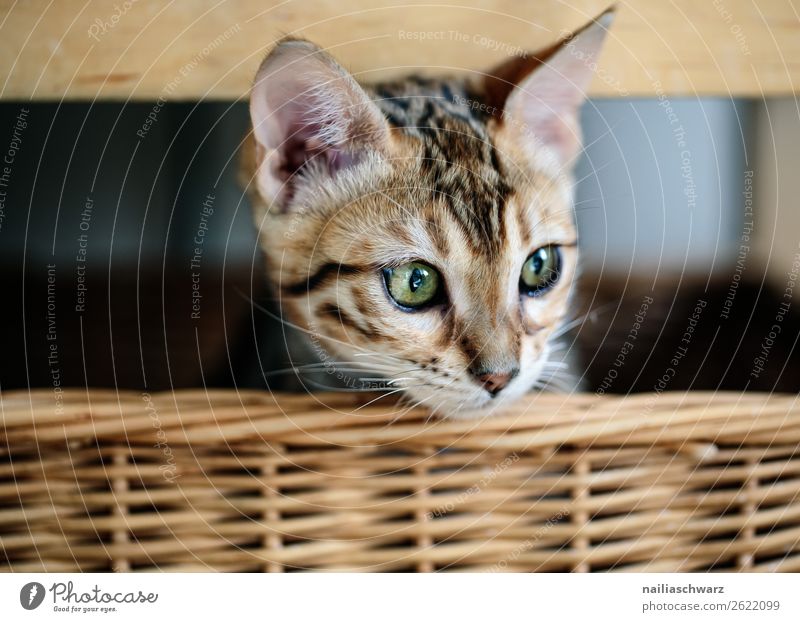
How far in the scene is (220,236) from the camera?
27.0 inches

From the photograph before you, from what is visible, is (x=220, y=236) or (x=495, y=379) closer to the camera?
(x=495, y=379)

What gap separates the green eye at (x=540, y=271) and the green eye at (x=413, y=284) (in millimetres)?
96

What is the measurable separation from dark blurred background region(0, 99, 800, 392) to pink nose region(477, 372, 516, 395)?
24 centimetres

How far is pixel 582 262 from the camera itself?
2.48 feet

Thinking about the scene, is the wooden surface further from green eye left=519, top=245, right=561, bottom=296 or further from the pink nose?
the pink nose

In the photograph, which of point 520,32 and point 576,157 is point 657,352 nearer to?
point 576,157

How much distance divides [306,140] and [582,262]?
0.36 m

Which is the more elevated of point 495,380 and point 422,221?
point 422,221

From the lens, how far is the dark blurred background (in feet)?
A: 2.14
